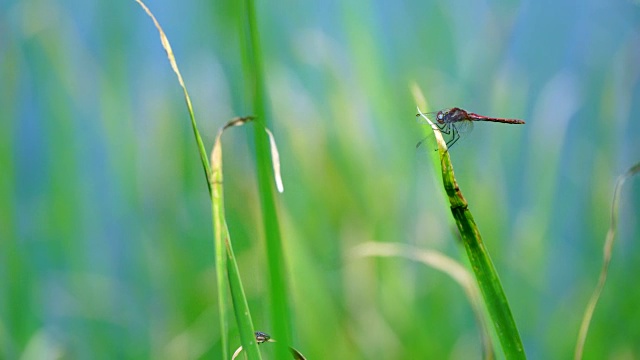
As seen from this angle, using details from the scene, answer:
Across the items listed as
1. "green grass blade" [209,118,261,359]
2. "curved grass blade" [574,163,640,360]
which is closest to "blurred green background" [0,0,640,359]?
"curved grass blade" [574,163,640,360]

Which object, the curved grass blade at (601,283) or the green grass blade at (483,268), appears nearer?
the green grass blade at (483,268)

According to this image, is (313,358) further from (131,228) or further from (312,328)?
(131,228)

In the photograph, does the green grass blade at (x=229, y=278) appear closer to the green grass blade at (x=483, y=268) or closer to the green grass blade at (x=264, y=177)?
the green grass blade at (x=264, y=177)

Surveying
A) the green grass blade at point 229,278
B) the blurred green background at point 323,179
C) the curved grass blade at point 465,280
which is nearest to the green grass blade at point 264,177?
the green grass blade at point 229,278

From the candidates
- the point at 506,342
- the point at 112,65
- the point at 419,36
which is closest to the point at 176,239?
the point at 112,65

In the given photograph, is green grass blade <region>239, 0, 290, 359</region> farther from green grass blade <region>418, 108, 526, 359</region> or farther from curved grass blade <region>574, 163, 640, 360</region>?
curved grass blade <region>574, 163, 640, 360</region>
